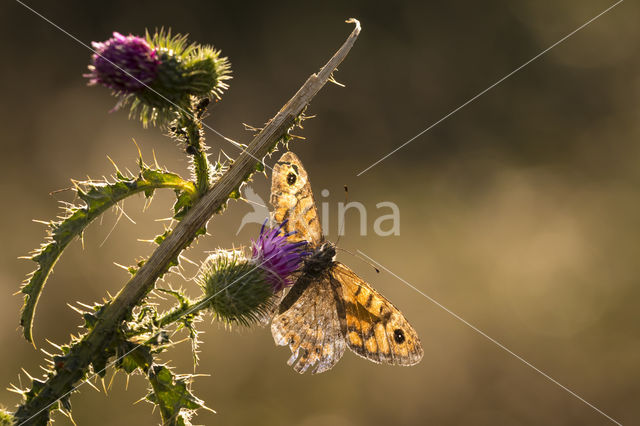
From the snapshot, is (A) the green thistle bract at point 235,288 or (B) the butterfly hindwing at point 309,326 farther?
(B) the butterfly hindwing at point 309,326

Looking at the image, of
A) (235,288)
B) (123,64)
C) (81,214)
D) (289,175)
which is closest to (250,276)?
(235,288)

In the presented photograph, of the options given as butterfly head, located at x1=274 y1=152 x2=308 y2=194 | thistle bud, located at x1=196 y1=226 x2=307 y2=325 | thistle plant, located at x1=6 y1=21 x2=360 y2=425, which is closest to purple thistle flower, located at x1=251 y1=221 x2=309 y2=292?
thistle bud, located at x1=196 y1=226 x2=307 y2=325

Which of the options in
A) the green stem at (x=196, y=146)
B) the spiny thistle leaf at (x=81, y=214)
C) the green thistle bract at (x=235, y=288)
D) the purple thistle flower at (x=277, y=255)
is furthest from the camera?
the purple thistle flower at (x=277, y=255)

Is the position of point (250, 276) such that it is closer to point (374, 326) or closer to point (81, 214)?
point (374, 326)

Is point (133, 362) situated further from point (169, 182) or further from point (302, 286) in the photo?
point (302, 286)

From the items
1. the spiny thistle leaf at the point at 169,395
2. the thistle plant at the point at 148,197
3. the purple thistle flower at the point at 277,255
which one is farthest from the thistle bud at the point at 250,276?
the spiny thistle leaf at the point at 169,395

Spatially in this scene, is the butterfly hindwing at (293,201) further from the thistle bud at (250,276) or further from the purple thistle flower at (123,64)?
the purple thistle flower at (123,64)

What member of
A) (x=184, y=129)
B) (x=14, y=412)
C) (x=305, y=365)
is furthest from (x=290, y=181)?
(x=14, y=412)
